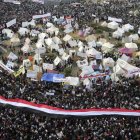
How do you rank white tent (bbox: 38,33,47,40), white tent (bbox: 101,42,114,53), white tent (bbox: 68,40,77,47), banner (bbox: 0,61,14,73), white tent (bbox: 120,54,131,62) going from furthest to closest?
white tent (bbox: 38,33,47,40) → white tent (bbox: 68,40,77,47) → white tent (bbox: 101,42,114,53) → white tent (bbox: 120,54,131,62) → banner (bbox: 0,61,14,73)

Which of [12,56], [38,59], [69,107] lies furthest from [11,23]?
[69,107]

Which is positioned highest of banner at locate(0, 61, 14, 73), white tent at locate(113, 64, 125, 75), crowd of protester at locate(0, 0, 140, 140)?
crowd of protester at locate(0, 0, 140, 140)

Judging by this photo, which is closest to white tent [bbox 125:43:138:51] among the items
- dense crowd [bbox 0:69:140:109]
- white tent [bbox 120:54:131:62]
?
white tent [bbox 120:54:131:62]

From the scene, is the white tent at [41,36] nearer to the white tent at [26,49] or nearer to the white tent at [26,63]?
the white tent at [26,49]

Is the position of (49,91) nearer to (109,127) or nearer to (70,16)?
(109,127)

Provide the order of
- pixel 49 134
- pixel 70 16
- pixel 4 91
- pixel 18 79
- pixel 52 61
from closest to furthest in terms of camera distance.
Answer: pixel 49 134 < pixel 4 91 < pixel 18 79 < pixel 52 61 < pixel 70 16

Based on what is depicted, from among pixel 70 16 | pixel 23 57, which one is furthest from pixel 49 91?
pixel 70 16

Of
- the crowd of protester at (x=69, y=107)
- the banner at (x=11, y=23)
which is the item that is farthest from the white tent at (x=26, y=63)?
the banner at (x=11, y=23)

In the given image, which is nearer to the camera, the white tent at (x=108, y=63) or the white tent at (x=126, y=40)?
the white tent at (x=108, y=63)

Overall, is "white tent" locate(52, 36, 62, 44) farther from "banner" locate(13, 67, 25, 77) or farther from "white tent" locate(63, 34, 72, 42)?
"banner" locate(13, 67, 25, 77)

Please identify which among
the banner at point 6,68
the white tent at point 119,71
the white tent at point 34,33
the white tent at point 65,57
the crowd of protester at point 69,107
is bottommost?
the white tent at point 34,33

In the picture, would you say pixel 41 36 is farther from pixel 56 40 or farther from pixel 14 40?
pixel 14 40
